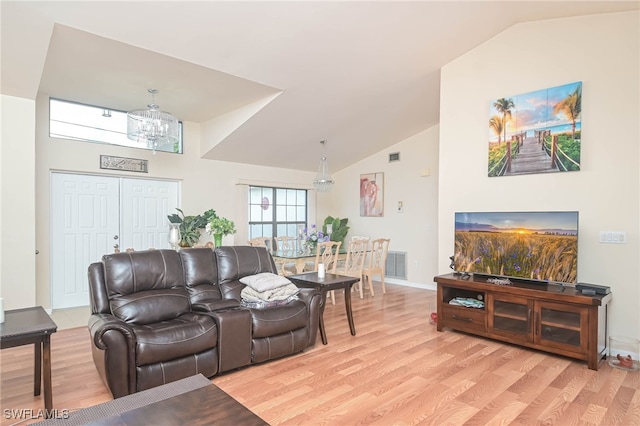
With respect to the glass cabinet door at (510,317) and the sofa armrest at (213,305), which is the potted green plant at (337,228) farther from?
the sofa armrest at (213,305)

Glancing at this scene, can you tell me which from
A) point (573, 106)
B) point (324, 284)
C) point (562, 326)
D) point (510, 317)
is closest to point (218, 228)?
point (324, 284)

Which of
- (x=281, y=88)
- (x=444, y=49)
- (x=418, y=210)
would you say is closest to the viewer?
(x=444, y=49)

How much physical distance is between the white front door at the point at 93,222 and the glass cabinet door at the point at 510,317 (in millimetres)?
4651

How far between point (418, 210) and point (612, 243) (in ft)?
10.8

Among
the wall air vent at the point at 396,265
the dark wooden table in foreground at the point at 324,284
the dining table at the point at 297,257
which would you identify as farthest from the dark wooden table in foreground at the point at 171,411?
the wall air vent at the point at 396,265

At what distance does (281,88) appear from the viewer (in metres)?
4.50

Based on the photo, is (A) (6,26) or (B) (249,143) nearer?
(A) (6,26)

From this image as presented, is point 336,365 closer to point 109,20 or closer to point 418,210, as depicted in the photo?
point 109,20

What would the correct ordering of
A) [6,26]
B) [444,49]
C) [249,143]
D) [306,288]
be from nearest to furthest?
[6,26], [306,288], [444,49], [249,143]

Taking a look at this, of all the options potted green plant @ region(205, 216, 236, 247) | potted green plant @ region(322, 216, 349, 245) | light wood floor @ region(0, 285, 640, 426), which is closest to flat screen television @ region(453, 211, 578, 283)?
light wood floor @ region(0, 285, 640, 426)

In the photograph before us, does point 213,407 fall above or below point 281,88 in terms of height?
below

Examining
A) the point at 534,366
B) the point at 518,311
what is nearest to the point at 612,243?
the point at 518,311

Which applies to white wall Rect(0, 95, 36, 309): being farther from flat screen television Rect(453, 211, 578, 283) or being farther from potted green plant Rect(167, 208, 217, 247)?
flat screen television Rect(453, 211, 578, 283)

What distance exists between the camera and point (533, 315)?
3.36 metres
